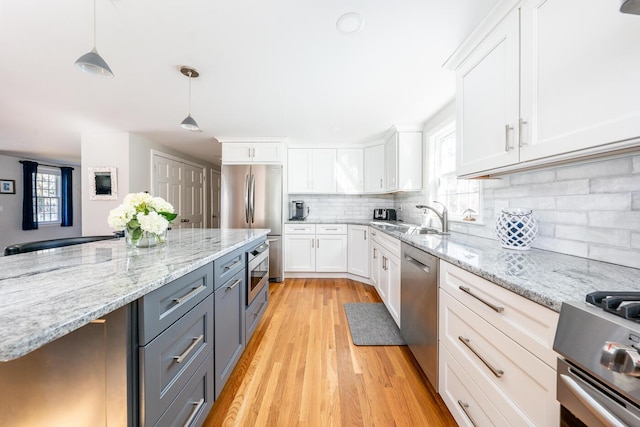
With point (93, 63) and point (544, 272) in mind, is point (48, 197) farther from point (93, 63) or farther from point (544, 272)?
point (544, 272)

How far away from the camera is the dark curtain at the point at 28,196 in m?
5.45

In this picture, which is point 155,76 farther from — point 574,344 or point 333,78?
point 574,344

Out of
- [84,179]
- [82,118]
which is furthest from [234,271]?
[84,179]

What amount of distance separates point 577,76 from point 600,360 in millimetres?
984

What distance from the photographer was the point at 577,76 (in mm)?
886

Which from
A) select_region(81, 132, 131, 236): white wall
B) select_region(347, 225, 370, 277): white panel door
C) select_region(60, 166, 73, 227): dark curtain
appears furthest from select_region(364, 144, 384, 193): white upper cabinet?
select_region(60, 166, 73, 227): dark curtain

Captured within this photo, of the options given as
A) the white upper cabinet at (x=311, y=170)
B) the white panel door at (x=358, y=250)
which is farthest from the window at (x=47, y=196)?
the white panel door at (x=358, y=250)

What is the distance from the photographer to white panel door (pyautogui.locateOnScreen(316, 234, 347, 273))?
3.78 m

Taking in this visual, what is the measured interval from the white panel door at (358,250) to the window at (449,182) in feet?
3.84

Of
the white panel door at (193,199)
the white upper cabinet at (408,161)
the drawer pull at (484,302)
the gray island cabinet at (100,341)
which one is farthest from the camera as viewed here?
the white panel door at (193,199)

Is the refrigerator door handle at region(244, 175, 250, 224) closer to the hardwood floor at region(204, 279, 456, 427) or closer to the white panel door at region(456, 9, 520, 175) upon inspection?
the hardwood floor at region(204, 279, 456, 427)

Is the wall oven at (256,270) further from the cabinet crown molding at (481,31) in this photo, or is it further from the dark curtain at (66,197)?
the dark curtain at (66,197)

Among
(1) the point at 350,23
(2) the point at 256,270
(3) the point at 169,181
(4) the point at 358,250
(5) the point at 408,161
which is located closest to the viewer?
(1) the point at 350,23

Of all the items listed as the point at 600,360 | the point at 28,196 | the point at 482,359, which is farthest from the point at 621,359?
the point at 28,196
